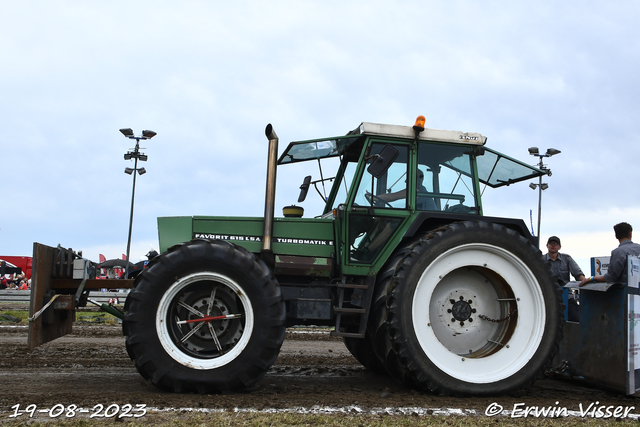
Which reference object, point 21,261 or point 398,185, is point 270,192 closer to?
point 398,185

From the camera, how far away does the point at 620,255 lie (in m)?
4.96

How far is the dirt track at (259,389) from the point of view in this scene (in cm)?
407

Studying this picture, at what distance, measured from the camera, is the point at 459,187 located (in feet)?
17.7

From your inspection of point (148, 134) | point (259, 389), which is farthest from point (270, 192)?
point (148, 134)

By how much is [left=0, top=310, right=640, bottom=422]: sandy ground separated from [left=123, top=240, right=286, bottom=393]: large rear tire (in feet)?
0.61

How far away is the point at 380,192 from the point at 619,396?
9.69 feet

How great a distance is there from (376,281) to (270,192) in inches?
52.9

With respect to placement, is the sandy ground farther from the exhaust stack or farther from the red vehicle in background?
the red vehicle in background

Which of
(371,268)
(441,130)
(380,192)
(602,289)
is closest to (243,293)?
(371,268)

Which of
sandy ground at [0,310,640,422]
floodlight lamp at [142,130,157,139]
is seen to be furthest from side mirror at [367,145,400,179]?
floodlight lamp at [142,130,157,139]

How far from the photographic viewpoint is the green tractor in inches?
172

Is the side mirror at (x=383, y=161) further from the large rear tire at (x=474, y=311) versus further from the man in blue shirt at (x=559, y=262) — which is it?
the man in blue shirt at (x=559, y=262)

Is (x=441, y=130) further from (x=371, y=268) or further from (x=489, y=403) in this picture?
(x=489, y=403)

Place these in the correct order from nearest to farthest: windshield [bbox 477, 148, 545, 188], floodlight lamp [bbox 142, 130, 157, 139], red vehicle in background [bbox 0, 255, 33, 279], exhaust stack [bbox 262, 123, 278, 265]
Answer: exhaust stack [bbox 262, 123, 278, 265], windshield [bbox 477, 148, 545, 188], floodlight lamp [bbox 142, 130, 157, 139], red vehicle in background [bbox 0, 255, 33, 279]
